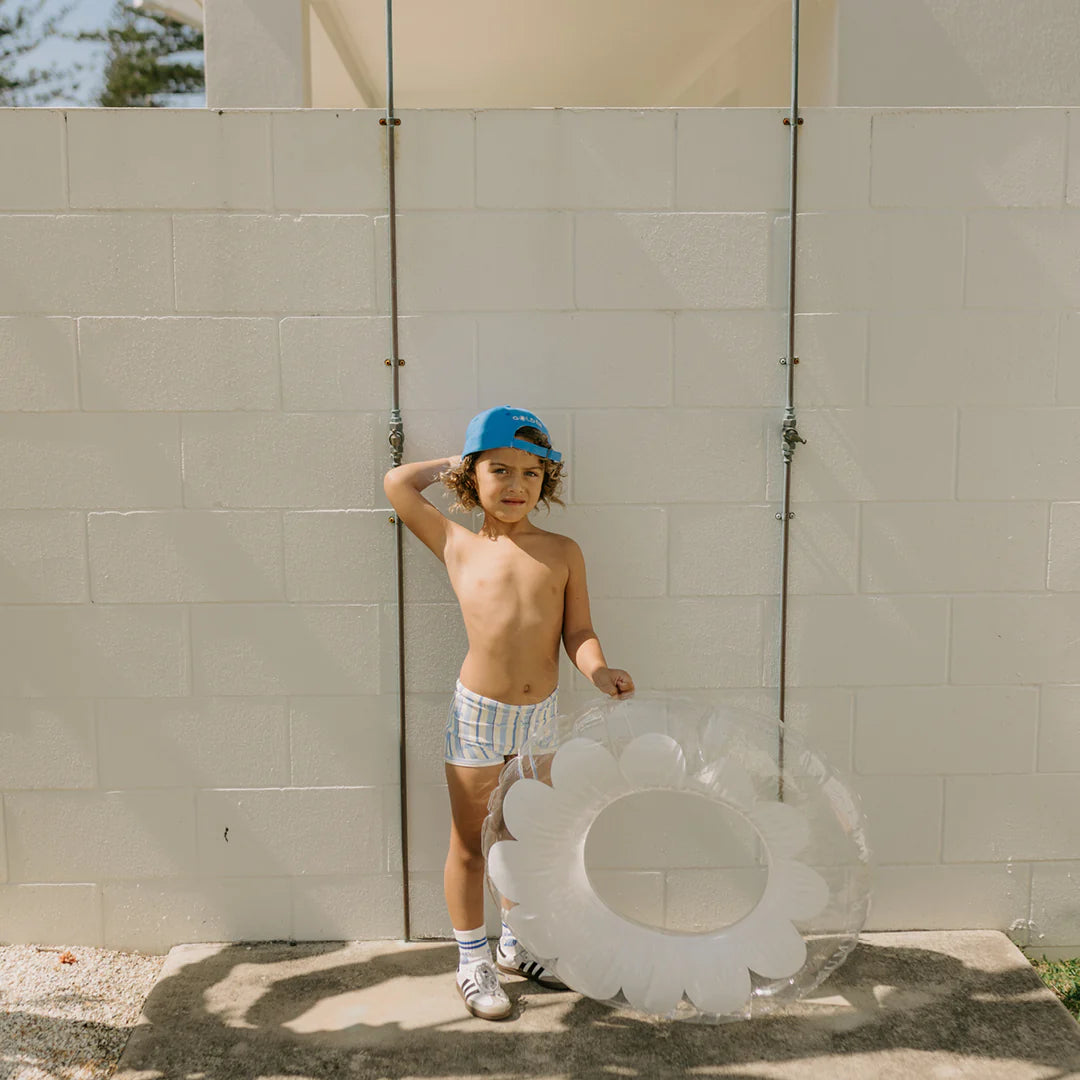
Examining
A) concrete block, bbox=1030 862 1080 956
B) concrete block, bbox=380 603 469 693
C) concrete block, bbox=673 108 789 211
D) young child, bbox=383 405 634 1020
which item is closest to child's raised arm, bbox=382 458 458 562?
young child, bbox=383 405 634 1020

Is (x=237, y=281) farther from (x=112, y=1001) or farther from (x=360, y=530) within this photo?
(x=112, y=1001)

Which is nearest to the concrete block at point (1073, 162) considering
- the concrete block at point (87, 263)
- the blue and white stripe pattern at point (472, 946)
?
the concrete block at point (87, 263)

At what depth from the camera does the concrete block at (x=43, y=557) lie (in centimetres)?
277

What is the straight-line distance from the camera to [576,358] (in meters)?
2.75

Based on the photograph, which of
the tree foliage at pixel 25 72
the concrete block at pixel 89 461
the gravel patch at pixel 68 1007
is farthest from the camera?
the tree foliage at pixel 25 72

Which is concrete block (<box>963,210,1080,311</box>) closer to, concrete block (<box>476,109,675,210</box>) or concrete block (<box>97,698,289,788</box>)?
concrete block (<box>476,109,675,210</box>)

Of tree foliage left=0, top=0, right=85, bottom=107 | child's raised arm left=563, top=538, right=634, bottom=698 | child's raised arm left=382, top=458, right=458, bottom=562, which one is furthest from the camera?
tree foliage left=0, top=0, right=85, bottom=107

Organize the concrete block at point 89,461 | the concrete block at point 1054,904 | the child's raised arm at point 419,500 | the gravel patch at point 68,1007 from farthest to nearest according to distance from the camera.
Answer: the concrete block at point 1054,904 < the concrete block at point 89,461 < the child's raised arm at point 419,500 < the gravel patch at point 68,1007

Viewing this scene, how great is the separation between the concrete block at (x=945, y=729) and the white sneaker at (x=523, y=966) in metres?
1.00

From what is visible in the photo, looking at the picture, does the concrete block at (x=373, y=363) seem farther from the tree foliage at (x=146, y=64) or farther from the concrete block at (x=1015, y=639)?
the tree foliage at (x=146, y=64)

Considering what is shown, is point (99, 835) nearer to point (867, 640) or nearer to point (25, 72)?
point (867, 640)

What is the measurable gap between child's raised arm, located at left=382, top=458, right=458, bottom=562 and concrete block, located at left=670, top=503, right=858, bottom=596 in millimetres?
624

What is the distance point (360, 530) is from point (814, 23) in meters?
2.19

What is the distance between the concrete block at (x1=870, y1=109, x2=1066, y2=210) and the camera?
2.71m
